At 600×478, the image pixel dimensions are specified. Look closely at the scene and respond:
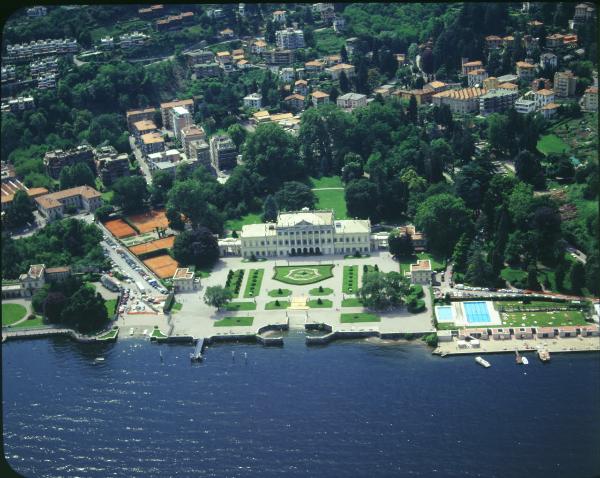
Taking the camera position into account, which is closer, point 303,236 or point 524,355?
point 524,355

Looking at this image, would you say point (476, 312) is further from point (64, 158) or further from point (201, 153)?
point (64, 158)

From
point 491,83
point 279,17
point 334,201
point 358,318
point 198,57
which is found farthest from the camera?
point 279,17

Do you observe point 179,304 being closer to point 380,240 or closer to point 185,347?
point 185,347

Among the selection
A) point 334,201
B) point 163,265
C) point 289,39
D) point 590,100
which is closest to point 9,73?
point 289,39

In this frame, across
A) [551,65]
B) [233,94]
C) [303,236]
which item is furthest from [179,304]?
[551,65]

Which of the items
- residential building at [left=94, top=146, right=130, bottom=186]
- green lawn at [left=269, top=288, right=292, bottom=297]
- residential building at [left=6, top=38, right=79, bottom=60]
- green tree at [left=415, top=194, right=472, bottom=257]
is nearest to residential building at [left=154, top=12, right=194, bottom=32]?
residential building at [left=6, top=38, right=79, bottom=60]

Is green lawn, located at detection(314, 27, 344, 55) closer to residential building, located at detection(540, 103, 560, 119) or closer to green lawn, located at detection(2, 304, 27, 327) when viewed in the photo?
residential building, located at detection(540, 103, 560, 119)
